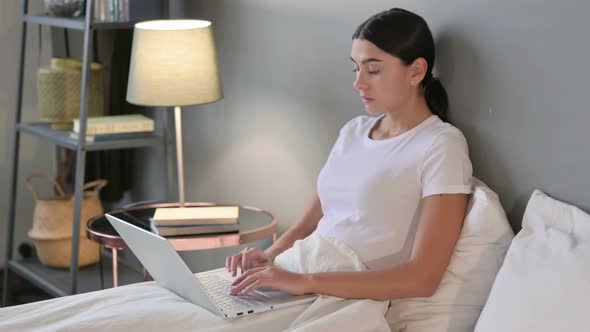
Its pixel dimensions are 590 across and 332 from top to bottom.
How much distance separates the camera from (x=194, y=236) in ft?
8.43

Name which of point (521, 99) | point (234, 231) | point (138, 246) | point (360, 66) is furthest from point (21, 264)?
point (521, 99)

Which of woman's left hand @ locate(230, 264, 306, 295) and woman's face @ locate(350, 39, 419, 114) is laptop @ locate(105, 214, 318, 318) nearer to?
woman's left hand @ locate(230, 264, 306, 295)

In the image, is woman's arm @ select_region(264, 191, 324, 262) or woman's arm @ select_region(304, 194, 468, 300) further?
woman's arm @ select_region(264, 191, 324, 262)

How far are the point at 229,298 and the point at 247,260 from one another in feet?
0.54

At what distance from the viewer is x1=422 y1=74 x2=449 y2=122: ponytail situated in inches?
84.4

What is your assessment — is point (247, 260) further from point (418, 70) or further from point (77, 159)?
point (77, 159)

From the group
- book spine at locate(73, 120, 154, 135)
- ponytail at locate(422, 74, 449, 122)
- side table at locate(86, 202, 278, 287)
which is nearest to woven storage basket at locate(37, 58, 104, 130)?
book spine at locate(73, 120, 154, 135)

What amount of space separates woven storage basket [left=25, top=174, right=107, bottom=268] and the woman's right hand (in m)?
1.38

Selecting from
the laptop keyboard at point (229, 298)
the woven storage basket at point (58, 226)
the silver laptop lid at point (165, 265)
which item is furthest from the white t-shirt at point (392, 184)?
the woven storage basket at point (58, 226)

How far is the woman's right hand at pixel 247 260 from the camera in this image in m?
2.18

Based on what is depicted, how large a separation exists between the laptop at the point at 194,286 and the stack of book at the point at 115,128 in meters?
0.99

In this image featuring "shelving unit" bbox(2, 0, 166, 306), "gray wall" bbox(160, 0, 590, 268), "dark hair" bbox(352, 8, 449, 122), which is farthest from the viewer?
"shelving unit" bbox(2, 0, 166, 306)

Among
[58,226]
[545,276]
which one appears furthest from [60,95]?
[545,276]

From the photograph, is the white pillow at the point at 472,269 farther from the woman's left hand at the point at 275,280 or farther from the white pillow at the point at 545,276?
the woman's left hand at the point at 275,280
